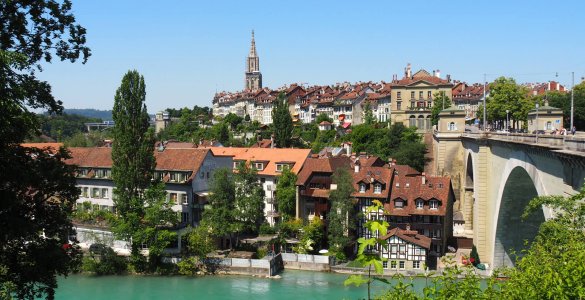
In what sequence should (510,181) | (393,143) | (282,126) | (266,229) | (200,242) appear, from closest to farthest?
(510,181) → (200,242) → (266,229) → (393,143) → (282,126)

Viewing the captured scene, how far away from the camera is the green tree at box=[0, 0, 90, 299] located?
8.43 meters

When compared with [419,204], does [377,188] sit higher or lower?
higher

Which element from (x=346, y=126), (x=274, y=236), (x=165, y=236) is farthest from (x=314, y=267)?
(x=346, y=126)

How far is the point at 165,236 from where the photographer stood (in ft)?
105

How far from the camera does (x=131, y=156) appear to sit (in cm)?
3356

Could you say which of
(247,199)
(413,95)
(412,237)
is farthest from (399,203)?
(413,95)

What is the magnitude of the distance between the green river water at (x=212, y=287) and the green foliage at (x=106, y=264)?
0.54m

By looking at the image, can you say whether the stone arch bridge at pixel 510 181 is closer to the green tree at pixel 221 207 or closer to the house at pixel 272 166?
the house at pixel 272 166

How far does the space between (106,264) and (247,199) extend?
8481 mm

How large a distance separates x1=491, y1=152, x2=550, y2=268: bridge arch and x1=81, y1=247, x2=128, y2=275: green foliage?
19.5 m

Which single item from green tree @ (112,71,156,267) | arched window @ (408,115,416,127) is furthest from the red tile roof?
arched window @ (408,115,416,127)

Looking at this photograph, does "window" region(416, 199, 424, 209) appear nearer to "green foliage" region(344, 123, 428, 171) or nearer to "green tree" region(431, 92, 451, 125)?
"green foliage" region(344, 123, 428, 171)

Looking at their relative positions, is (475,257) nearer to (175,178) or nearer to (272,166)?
(272,166)

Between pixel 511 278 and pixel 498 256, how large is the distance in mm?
21519
